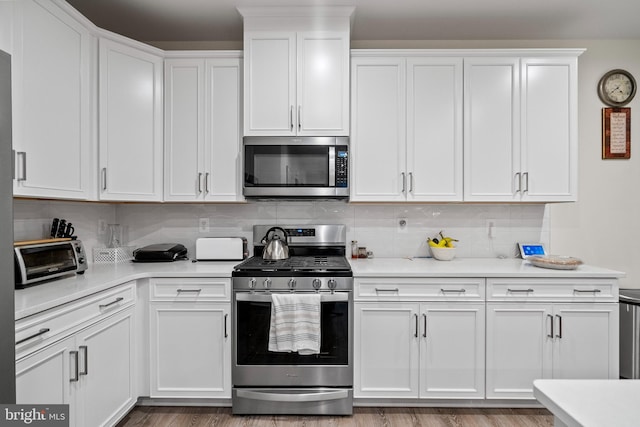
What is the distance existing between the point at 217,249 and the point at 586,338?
2.60 metres

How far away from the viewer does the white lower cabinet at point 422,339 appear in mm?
2385

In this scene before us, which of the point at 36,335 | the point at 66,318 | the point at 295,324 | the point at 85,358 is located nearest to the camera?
the point at 36,335

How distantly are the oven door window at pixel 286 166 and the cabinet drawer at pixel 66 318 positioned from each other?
1.09 metres

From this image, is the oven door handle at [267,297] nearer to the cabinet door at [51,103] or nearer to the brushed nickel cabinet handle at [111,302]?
the brushed nickel cabinet handle at [111,302]

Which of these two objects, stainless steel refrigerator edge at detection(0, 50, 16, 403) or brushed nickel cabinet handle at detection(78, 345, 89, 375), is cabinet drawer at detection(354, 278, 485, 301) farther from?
stainless steel refrigerator edge at detection(0, 50, 16, 403)

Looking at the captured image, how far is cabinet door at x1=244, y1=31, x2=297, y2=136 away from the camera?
2611mm

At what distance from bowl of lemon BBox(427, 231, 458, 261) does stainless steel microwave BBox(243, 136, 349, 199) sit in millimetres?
857

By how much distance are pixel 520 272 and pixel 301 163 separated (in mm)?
1647

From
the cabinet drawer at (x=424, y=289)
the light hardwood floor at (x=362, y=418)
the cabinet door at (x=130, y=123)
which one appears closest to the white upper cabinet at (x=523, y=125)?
the cabinet drawer at (x=424, y=289)

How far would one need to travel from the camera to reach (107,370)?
2.02 metres

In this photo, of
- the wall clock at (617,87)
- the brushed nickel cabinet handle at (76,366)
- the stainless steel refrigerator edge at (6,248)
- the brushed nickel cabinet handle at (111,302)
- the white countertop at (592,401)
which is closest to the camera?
the white countertop at (592,401)

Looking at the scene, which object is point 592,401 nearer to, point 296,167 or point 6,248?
point 6,248

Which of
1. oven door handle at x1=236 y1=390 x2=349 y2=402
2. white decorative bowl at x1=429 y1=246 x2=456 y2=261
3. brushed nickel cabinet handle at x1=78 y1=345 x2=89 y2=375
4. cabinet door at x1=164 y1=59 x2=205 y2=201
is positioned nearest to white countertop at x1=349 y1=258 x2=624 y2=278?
white decorative bowl at x1=429 y1=246 x2=456 y2=261

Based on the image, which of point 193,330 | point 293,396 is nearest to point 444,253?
point 293,396
